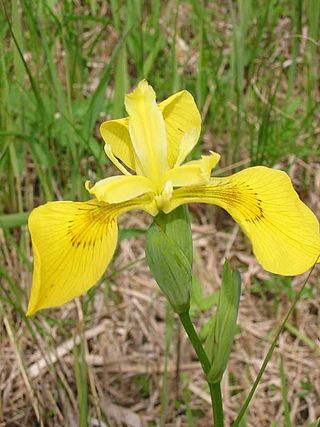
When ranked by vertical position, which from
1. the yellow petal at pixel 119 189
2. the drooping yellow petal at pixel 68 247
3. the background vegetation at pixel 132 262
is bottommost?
the background vegetation at pixel 132 262

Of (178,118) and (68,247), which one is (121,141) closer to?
(178,118)

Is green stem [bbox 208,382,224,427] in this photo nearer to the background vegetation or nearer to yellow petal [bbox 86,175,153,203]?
yellow petal [bbox 86,175,153,203]

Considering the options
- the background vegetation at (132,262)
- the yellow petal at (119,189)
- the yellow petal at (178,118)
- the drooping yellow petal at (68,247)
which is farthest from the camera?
the background vegetation at (132,262)

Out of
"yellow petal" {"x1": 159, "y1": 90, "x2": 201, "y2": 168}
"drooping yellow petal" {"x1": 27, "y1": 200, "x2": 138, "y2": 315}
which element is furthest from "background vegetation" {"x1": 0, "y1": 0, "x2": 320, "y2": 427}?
"drooping yellow petal" {"x1": 27, "y1": 200, "x2": 138, "y2": 315}

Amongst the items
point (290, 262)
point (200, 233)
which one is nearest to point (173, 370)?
point (200, 233)

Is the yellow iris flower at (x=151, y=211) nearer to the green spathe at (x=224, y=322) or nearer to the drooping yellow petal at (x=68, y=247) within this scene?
the drooping yellow petal at (x=68, y=247)

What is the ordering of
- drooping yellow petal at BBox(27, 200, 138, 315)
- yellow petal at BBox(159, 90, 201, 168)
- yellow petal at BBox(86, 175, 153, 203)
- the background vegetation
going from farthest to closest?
the background vegetation < yellow petal at BBox(159, 90, 201, 168) < yellow petal at BBox(86, 175, 153, 203) < drooping yellow petal at BBox(27, 200, 138, 315)

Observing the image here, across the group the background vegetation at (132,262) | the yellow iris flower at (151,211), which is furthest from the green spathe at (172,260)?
the background vegetation at (132,262)
